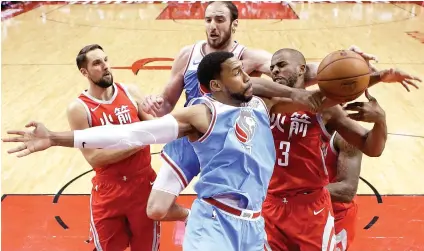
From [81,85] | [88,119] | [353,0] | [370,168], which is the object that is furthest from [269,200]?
[353,0]

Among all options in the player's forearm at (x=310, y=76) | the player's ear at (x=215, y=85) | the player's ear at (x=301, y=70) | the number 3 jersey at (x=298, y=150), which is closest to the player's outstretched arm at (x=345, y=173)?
the number 3 jersey at (x=298, y=150)

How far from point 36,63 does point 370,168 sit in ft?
25.7

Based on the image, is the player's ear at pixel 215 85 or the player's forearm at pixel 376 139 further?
the player's forearm at pixel 376 139

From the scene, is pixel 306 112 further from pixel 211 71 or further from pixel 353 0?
pixel 353 0

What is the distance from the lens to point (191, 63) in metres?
4.79

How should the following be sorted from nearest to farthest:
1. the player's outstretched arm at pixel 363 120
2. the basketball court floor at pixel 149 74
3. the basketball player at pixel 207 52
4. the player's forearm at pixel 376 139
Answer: the player's outstretched arm at pixel 363 120 → the player's forearm at pixel 376 139 → the basketball player at pixel 207 52 → the basketball court floor at pixel 149 74

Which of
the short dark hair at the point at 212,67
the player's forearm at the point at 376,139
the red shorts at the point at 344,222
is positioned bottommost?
the red shorts at the point at 344,222

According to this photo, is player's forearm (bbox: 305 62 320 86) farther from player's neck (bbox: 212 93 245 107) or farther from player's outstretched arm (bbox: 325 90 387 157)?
player's neck (bbox: 212 93 245 107)

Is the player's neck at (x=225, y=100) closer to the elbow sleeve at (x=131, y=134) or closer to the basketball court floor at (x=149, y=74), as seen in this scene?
the elbow sleeve at (x=131, y=134)

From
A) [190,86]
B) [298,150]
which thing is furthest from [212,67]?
[190,86]

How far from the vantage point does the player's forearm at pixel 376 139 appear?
3664mm

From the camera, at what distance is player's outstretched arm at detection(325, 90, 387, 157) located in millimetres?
3559

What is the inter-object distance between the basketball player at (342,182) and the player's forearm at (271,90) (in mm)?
661

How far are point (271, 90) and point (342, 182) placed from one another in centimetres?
104
